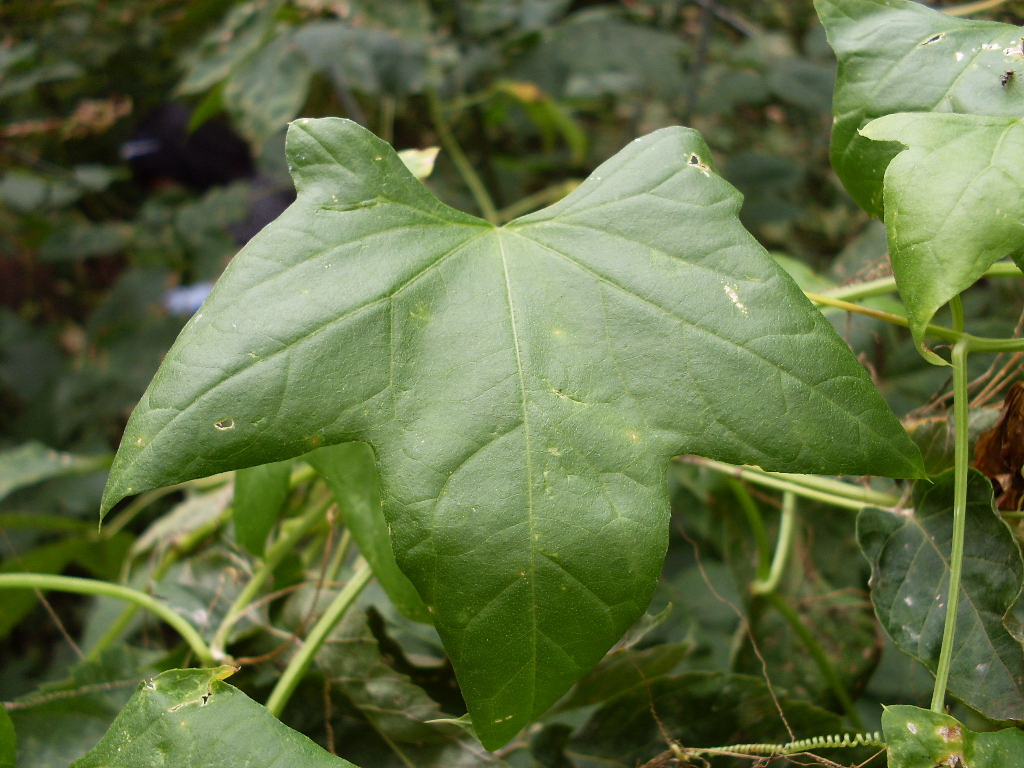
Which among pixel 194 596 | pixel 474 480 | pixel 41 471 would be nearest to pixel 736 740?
pixel 474 480

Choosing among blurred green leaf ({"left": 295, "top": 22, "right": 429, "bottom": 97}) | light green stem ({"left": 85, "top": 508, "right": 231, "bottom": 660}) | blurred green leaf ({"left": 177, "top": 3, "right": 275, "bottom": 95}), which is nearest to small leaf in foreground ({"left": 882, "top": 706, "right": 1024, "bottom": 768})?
light green stem ({"left": 85, "top": 508, "right": 231, "bottom": 660})

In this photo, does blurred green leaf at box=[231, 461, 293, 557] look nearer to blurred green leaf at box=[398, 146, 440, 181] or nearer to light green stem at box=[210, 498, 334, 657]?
light green stem at box=[210, 498, 334, 657]

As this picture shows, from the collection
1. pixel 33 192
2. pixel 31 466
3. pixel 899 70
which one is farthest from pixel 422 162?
pixel 33 192

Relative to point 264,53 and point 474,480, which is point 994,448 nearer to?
point 474,480

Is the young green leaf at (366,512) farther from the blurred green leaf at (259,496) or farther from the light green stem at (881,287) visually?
the light green stem at (881,287)

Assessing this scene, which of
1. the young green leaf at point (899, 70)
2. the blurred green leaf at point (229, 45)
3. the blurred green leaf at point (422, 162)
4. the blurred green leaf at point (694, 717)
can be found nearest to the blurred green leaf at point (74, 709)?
the blurred green leaf at point (694, 717)

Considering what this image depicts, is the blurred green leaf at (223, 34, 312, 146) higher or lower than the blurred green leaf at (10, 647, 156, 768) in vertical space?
higher
